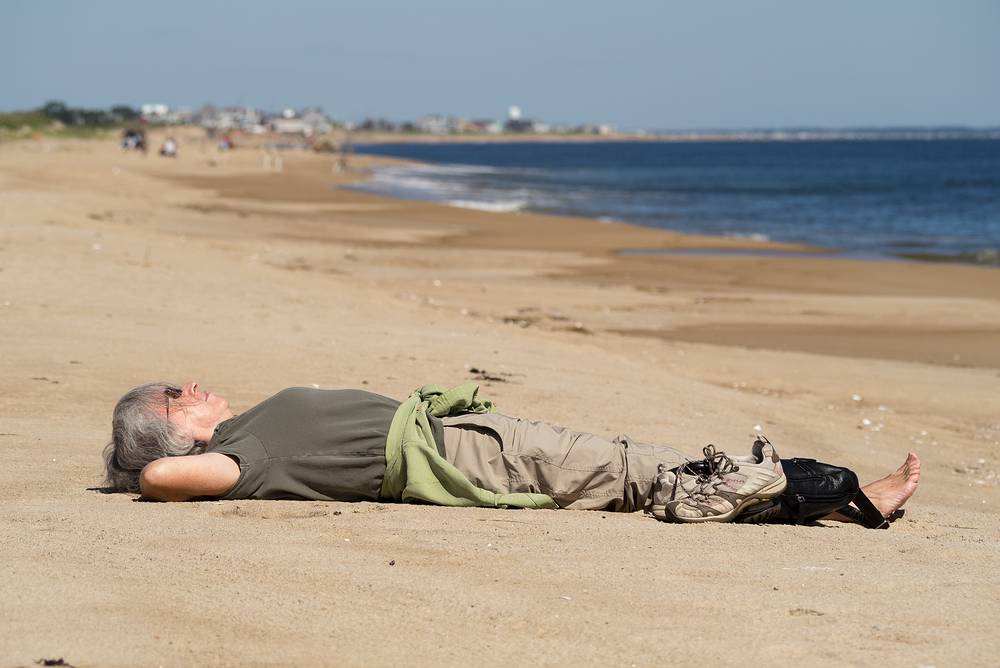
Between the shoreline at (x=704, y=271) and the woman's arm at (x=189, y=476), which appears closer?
the woman's arm at (x=189, y=476)

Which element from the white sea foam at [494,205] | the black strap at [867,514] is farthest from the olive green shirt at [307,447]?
the white sea foam at [494,205]

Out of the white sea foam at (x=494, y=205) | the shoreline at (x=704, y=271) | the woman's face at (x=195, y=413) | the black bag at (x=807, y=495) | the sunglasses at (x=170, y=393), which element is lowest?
the white sea foam at (x=494, y=205)

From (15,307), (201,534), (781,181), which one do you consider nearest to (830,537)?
(201,534)

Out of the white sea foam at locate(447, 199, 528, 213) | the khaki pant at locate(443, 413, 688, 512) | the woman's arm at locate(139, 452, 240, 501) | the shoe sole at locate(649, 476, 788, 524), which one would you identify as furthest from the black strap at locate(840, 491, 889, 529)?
the white sea foam at locate(447, 199, 528, 213)

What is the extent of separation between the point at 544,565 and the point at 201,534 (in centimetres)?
121

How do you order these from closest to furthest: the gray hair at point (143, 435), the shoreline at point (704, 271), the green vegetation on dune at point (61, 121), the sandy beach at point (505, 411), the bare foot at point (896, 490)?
the sandy beach at point (505, 411), the gray hair at point (143, 435), the bare foot at point (896, 490), the shoreline at point (704, 271), the green vegetation on dune at point (61, 121)

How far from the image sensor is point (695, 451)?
607cm

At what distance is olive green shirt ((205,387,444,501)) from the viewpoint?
4395 mm

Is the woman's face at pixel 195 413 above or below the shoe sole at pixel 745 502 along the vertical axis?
above

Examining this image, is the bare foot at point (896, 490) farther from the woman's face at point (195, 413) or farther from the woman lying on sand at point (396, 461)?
the woman's face at point (195, 413)

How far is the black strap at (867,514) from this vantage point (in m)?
4.55

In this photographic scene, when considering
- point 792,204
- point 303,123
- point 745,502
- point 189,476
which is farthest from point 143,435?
point 303,123

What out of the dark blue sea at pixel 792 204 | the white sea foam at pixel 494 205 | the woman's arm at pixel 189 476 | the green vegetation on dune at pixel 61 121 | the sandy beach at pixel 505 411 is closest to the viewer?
the sandy beach at pixel 505 411

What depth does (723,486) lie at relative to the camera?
4.36m
